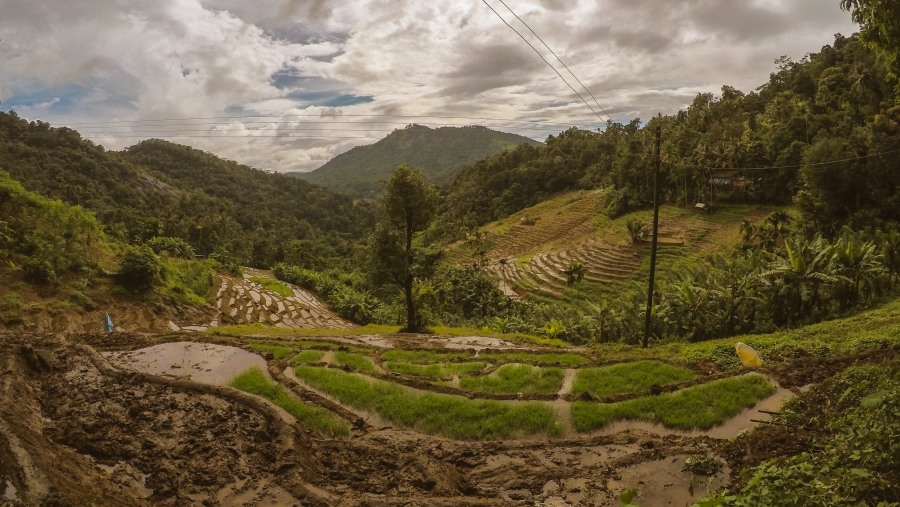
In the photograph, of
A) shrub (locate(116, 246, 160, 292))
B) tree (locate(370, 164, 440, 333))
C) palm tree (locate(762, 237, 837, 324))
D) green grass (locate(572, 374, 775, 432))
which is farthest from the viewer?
shrub (locate(116, 246, 160, 292))

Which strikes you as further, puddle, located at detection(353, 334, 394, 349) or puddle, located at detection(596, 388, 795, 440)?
puddle, located at detection(353, 334, 394, 349)

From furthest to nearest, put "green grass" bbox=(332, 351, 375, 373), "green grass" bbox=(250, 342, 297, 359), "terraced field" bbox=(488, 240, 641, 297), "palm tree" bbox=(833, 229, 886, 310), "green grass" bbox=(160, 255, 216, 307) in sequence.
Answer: "terraced field" bbox=(488, 240, 641, 297), "green grass" bbox=(160, 255, 216, 307), "palm tree" bbox=(833, 229, 886, 310), "green grass" bbox=(250, 342, 297, 359), "green grass" bbox=(332, 351, 375, 373)

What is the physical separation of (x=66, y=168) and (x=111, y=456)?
69.7m

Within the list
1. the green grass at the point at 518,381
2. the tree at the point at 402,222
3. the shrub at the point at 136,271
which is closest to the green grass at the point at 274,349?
the tree at the point at 402,222

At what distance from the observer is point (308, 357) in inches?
571

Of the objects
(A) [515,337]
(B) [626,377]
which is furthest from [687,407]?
(A) [515,337]

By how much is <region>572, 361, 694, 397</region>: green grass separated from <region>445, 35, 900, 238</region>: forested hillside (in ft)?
24.1

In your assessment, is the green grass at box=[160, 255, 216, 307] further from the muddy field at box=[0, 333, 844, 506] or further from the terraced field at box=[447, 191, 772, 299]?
the terraced field at box=[447, 191, 772, 299]

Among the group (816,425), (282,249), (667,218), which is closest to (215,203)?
(282,249)

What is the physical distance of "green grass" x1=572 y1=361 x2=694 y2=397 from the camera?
11.2 meters

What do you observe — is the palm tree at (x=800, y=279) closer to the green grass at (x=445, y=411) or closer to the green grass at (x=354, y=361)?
the green grass at (x=445, y=411)

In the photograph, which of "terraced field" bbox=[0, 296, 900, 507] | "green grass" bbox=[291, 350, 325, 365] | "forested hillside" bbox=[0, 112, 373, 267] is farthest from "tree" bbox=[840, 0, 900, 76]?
"forested hillside" bbox=[0, 112, 373, 267]

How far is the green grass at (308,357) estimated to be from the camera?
14.2 m

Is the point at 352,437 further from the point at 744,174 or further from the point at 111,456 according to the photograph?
the point at 744,174
